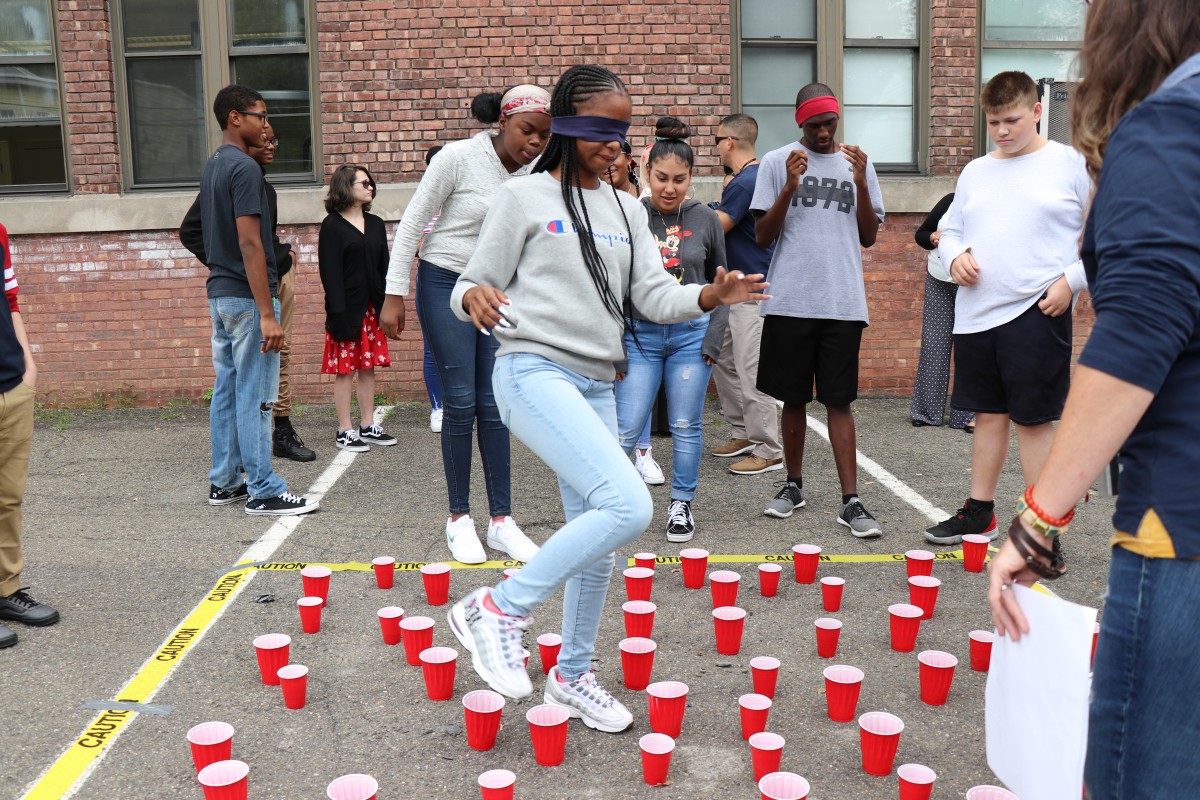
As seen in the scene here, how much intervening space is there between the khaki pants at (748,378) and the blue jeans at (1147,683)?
5213 mm

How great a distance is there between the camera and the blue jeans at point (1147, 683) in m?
1.60

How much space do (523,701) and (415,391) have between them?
6137mm

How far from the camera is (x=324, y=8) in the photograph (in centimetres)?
906

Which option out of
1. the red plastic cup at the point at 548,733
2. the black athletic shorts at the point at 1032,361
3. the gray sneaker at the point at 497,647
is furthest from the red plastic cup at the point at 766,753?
the black athletic shorts at the point at 1032,361

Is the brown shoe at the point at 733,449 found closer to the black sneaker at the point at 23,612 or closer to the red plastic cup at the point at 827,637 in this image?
the red plastic cup at the point at 827,637

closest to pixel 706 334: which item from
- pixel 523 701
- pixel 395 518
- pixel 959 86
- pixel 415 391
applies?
pixel 395 518

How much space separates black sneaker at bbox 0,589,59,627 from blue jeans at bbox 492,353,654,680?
233cm

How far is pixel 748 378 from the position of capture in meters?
7.09

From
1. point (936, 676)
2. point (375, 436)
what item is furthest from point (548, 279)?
point (375, 436)

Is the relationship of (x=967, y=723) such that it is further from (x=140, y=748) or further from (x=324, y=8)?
(x=324, y=8)

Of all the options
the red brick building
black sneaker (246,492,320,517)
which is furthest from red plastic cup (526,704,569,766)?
the red brick building

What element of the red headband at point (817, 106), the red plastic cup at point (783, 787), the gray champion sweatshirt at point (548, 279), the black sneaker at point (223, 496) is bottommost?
the black sneaker at point (223, 496)

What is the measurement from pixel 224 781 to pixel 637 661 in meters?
1.42

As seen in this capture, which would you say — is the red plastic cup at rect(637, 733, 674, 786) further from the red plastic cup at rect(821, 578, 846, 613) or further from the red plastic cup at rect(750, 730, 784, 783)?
the red plastic cup at rect(821, 578, 846, 613)
